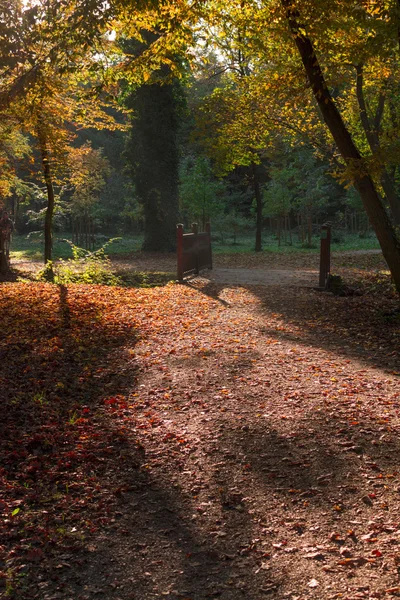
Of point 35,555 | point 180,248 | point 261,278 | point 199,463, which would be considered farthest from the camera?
point 261,278

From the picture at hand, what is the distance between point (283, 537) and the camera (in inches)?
147

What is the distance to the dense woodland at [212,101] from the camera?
28.7ft

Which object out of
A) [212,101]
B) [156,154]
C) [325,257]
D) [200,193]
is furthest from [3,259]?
[200,193]

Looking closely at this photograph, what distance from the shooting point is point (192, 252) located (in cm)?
1589

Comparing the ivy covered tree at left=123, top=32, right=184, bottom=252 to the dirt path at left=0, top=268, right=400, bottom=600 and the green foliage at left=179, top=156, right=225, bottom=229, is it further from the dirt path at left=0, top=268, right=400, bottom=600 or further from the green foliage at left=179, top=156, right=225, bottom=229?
the dirt path at left=0, top=268, right=400, bottom=600

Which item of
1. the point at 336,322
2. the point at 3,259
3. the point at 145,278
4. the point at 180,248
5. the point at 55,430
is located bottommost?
the point at 55,430

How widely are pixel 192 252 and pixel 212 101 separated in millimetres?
5979

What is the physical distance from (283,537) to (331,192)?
111 feet

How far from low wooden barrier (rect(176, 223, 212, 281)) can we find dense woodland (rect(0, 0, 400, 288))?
142 inches

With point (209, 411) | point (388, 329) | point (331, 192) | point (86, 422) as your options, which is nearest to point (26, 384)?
point (86, 422)

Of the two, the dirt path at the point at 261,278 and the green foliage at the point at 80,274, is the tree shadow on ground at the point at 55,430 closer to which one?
the green foliage at the point at 80,274

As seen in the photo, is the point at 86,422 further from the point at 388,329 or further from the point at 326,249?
the point at 326,249

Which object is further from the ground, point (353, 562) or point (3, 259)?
point (3, 259)

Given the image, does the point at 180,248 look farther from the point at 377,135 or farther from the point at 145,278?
the point at 377,135
